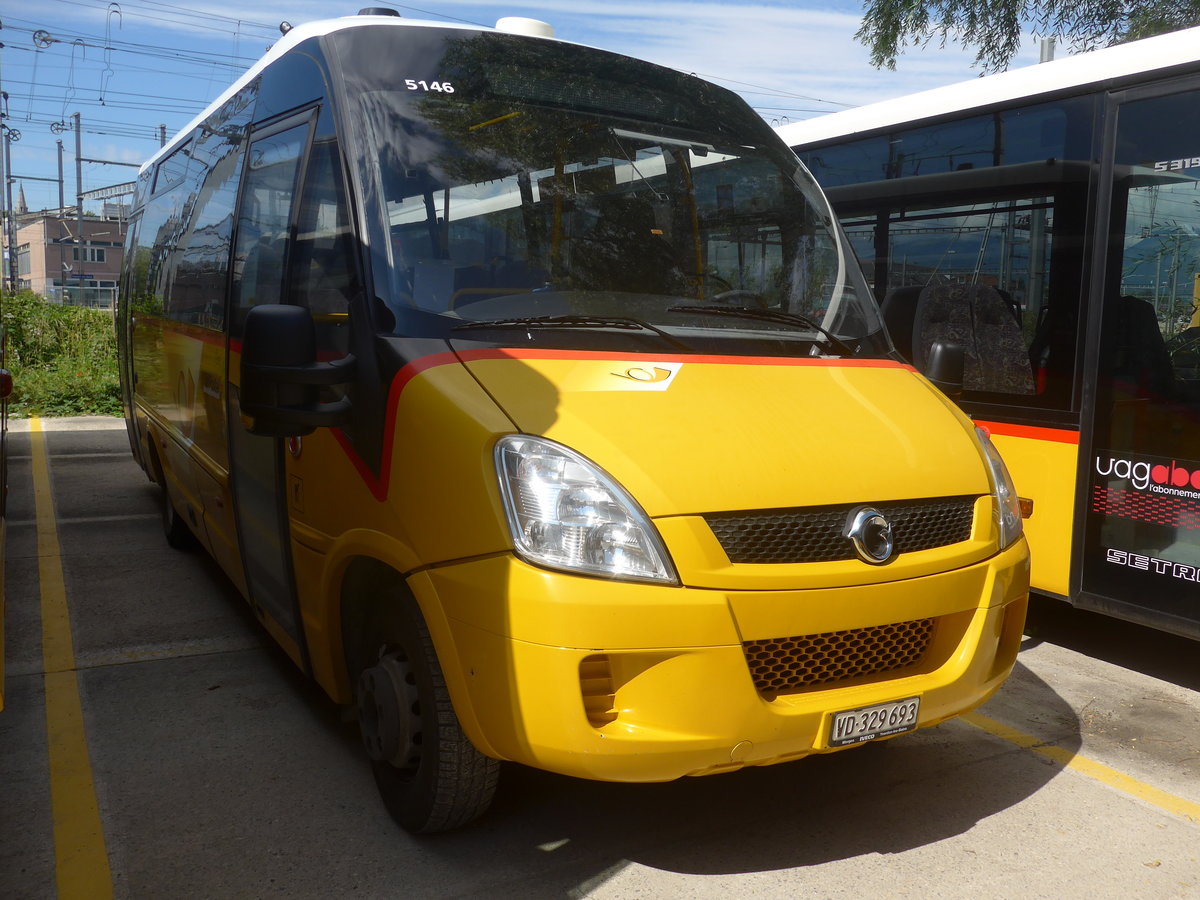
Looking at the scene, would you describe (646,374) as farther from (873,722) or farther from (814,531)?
(873,722)

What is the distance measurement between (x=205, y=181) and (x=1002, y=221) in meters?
4.14

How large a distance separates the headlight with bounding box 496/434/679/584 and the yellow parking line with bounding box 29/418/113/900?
1.60 metres

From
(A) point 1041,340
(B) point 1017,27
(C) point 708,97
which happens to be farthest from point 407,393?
(B) point 1017,27

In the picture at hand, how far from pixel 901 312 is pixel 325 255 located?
2403 mm

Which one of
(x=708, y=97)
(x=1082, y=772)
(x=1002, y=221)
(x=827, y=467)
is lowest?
(x=1082, y=772)

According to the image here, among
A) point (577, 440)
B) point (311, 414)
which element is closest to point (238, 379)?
point (311, 414)

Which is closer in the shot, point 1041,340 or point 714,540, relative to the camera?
point 714,540

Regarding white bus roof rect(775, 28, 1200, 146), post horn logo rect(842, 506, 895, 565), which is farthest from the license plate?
white bus roof rect(775, 28, 1200, 146)

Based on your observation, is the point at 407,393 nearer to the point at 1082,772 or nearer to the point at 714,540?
the point at 714,540

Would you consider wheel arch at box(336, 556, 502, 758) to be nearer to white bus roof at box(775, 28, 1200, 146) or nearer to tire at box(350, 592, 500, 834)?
tire at box(350, 592, 500, 834)

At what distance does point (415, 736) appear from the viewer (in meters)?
3.31

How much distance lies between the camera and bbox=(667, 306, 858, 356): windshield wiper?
3662mm

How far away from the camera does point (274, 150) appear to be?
4352mm

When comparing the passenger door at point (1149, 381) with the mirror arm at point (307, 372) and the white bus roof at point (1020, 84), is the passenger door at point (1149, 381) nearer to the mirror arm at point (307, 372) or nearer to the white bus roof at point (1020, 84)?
the white bus roof at point (1020, 84)
